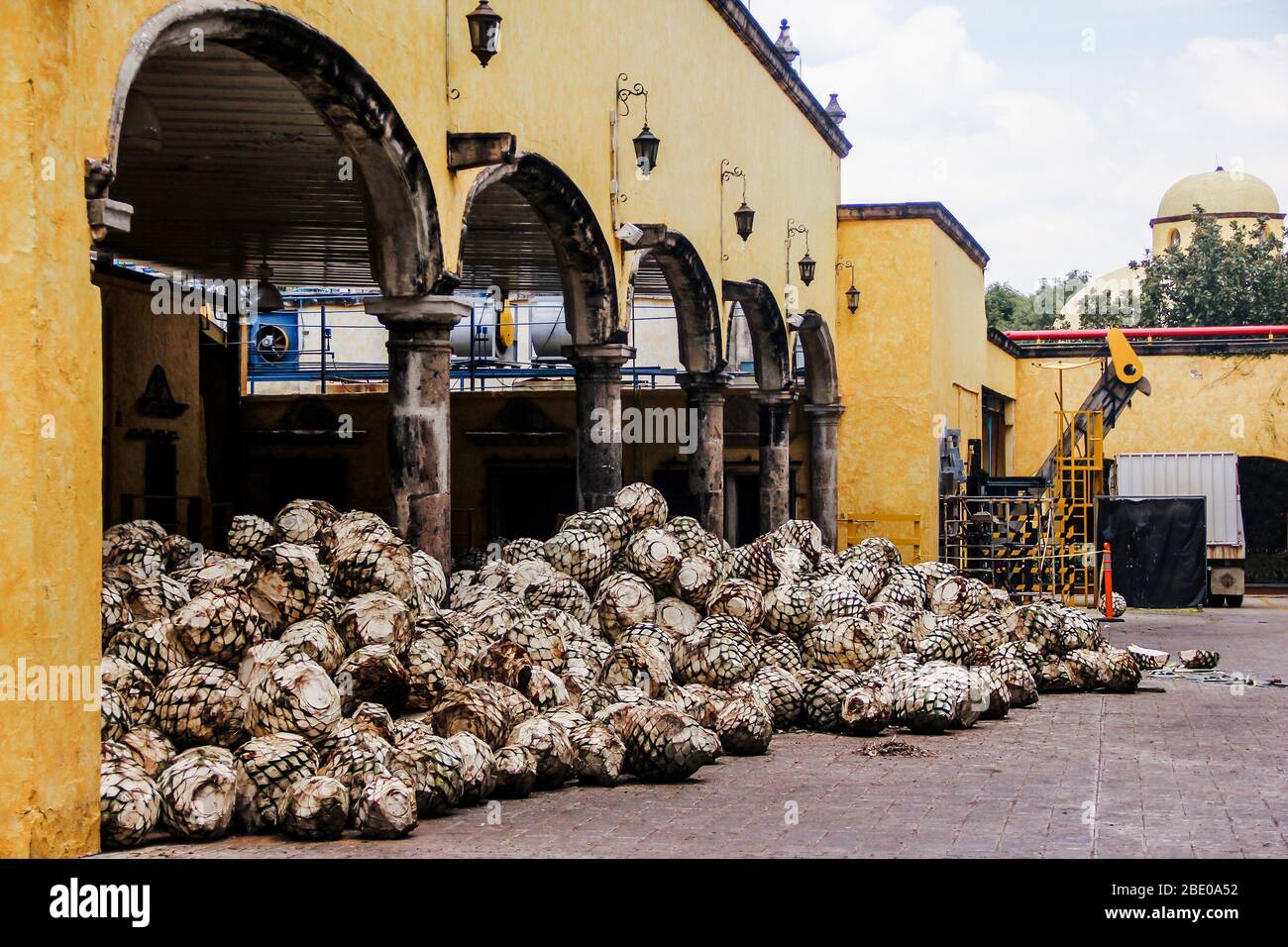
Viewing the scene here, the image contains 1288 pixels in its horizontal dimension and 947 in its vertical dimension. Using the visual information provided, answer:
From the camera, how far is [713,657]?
10711 mm

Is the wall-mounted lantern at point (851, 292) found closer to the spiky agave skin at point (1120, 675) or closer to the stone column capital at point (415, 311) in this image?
the spiky agave skin at point (1120, 675)

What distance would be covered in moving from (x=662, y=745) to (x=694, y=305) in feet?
34.0

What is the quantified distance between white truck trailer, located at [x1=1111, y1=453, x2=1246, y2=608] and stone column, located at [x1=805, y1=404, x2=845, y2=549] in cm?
593

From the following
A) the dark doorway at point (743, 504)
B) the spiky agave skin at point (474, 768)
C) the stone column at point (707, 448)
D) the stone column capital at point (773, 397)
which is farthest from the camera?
the dark doorway at point (743, 504)

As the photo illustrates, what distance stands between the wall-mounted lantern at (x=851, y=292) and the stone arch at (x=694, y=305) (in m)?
7.78

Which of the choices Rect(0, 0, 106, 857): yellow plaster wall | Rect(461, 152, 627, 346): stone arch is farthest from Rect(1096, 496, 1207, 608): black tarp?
Rect(0, 0, 106, 857): yellow plaster wall

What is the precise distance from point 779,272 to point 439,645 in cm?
1397

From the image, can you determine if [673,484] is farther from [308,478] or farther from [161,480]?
[161,480]

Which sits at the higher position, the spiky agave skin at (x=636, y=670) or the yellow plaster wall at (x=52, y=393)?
the yellow plaster wall at (x=52, y=393)

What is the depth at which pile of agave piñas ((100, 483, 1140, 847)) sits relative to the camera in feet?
23.8

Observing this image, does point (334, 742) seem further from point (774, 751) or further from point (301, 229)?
point (301, 229)

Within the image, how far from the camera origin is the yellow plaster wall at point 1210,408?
32594 mm

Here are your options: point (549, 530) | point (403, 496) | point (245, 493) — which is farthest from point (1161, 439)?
point (403, 496)

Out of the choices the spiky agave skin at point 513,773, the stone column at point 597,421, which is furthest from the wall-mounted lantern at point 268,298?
the spiky agave skin at point 513,773
